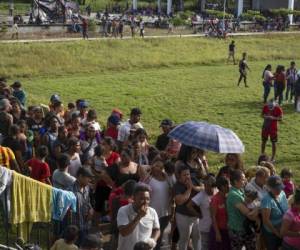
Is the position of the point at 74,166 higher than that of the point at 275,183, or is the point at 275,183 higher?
the point at 275,183

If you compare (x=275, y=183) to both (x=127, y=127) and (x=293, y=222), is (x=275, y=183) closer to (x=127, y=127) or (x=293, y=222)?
(x=293, y=222)

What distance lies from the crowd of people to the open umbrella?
0.16 metres

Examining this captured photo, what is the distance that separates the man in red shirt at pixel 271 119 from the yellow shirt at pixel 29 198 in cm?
755

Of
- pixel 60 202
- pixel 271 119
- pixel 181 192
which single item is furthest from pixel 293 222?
pixel 271 119

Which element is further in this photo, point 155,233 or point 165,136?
point 165,136

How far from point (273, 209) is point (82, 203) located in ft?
A: 7.48

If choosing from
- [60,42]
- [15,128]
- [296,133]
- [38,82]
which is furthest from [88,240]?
[60,42]

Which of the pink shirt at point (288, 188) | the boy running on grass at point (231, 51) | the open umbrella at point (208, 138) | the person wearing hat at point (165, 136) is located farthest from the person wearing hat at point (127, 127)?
the boy running on grass at point (231, 51)

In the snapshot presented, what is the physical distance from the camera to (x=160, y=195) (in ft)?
27.3

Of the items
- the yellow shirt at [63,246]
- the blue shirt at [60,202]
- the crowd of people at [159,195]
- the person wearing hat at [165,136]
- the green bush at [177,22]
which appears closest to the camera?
the yellow shirt at [63,246]

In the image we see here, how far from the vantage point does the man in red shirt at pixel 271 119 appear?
14.0 metres

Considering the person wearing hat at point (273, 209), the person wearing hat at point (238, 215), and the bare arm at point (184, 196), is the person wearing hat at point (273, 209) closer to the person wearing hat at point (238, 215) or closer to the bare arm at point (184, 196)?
the person wearing hat at point (238, 215)

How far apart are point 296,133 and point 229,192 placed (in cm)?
1052

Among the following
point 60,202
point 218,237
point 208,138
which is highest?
point 208,138
